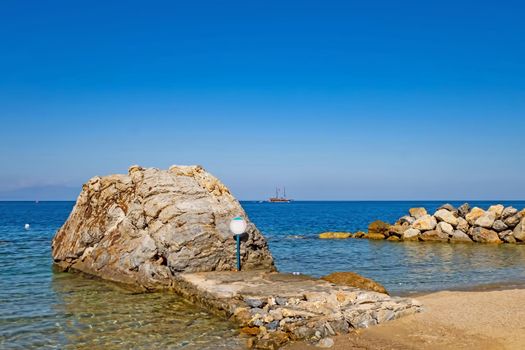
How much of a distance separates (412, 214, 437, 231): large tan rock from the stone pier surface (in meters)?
29.2

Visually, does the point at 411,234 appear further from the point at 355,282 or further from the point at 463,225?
the point at 355,282

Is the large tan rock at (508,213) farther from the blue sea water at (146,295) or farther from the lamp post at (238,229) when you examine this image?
the lamp post at (238,229)

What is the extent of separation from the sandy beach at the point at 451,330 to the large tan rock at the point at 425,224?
28954 millimetres

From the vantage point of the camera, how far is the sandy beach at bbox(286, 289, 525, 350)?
9820 millimetres

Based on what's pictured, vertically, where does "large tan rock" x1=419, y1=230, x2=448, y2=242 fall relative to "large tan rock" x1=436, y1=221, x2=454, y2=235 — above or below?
below

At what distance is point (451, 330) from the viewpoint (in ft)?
34.8

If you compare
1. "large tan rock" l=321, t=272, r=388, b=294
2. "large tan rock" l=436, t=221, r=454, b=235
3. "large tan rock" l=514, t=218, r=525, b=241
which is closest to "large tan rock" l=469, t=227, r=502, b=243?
"large tan rock" l=514, t=218, r=525, b=241

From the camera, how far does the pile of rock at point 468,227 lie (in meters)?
37.7

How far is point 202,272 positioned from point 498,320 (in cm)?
915

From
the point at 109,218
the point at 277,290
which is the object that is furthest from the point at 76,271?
the point at 277,290

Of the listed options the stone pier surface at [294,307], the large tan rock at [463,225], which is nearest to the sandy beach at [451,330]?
the stone pier surface at [294,307]

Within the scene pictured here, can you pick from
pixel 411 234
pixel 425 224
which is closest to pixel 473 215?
pixel 425 224

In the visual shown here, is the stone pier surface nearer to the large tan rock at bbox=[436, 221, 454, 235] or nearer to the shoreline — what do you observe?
the shoreline

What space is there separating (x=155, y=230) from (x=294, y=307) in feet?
25.3
